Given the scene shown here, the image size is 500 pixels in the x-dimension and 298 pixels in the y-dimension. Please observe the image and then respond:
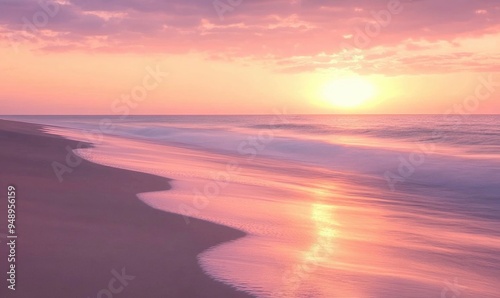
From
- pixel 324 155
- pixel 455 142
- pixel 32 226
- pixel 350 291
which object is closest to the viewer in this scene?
pixel 350 291

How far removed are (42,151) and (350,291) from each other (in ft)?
44.4

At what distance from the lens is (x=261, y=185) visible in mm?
14695

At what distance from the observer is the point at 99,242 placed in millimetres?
7090

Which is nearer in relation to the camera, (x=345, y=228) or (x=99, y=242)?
Answer: (x=99, y=242)

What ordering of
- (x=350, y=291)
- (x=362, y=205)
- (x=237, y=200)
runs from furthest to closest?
1. (x=362, y=205)
2. (x=237, y=200)
3. (x=350, y=291)

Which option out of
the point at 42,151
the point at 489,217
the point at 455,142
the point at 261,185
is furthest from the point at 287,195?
the point at 455,142

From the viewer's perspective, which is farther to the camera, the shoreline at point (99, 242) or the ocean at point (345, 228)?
the ocean at point (345, 228)

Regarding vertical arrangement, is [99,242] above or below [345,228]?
below

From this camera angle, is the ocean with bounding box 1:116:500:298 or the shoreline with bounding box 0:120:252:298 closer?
the shoreline with bounding box 0:120:252:298

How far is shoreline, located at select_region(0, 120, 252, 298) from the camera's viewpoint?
222 inches

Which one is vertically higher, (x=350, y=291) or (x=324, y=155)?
(x=324, y=155)

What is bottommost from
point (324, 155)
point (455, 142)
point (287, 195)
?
point (287, 195)

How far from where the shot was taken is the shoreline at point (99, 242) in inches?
222

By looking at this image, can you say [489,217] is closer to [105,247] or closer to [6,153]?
[105,247]
